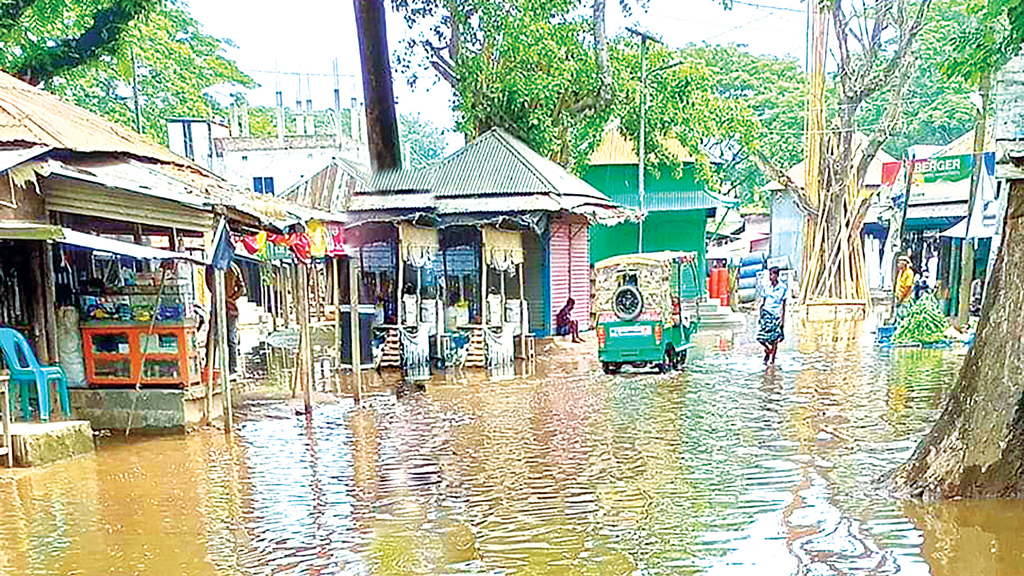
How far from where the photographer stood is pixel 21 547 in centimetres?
598

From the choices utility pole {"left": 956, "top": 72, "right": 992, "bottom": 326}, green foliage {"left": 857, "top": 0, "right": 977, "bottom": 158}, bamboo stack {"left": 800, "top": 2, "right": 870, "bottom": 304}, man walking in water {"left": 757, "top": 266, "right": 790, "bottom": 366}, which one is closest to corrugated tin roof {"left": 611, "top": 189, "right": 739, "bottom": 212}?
bamboo stack {"left": 800, "top": 2, "right": 870, "bottom": 304}

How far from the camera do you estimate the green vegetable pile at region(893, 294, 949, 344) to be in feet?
54.8

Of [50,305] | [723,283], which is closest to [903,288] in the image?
[723,283]

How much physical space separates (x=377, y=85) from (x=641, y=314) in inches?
371

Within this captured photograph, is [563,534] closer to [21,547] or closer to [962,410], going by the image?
[962,410]

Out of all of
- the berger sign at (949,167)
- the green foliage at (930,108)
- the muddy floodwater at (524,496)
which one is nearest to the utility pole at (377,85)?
the muddy floodwater at (524,496)

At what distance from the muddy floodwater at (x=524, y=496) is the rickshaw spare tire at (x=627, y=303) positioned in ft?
7.87

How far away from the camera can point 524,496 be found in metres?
7.10

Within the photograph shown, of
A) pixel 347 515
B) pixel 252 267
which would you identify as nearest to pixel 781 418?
pixel 347 515

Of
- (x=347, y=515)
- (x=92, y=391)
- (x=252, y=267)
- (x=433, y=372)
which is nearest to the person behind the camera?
(x=347, y=515)

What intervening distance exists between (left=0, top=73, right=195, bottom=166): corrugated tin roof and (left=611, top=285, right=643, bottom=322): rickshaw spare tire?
6857mm

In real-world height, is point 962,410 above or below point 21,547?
above

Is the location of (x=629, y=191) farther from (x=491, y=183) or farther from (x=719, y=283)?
(x=491, y=183)

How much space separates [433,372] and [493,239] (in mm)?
2863
